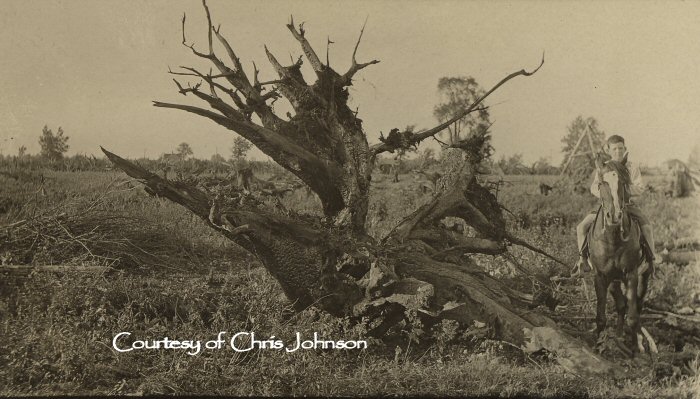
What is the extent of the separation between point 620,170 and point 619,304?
5.23 feet

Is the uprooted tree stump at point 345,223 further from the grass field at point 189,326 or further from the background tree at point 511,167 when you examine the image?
the background tree at point 511,167

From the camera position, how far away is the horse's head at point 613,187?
6023mm

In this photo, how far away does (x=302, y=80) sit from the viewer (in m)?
7.45

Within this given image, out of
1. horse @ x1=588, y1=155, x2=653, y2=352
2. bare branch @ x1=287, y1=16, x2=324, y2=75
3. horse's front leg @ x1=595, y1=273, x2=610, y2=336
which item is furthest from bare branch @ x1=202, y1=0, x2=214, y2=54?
horse's front leg @ x1=595, y1=273, x2=610, y2=336

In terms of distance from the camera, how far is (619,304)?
6.54 meters

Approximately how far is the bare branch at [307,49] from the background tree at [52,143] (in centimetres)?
362

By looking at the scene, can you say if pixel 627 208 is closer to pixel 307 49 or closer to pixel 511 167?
pixel 307 49

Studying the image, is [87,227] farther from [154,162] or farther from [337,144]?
[154,162]

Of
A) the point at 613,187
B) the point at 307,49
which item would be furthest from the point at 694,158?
the point at 307,49

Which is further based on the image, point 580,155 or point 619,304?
point 580,155

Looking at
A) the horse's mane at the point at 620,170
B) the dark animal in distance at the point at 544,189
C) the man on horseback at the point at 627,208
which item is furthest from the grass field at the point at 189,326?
the dark animal in distance at the point at 544,189

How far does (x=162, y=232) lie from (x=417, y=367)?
508cm

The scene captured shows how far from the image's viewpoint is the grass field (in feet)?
17.7

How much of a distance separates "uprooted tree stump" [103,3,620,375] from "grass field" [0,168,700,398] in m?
0.36
